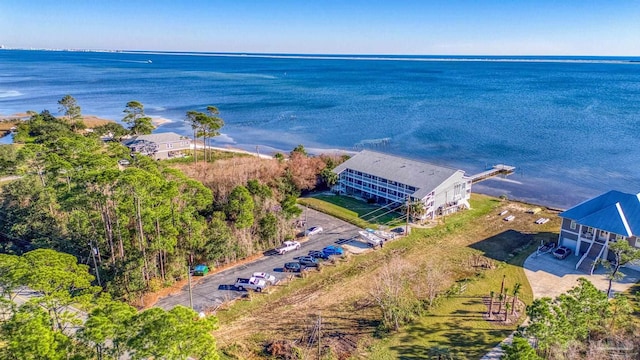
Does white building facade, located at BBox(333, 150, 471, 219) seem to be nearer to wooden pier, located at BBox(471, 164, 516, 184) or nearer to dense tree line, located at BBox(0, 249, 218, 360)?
wooden pier, located at BBox(471, 164, 516, 184)

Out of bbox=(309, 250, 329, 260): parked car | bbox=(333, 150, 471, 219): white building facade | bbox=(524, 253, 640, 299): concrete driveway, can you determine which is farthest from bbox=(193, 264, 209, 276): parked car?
bbox=(524, 253, 640, 299): concrete driveway

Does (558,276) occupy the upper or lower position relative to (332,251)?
lower

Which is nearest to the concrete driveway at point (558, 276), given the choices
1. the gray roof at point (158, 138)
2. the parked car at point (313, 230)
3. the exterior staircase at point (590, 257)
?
the exterior staircase at point (590, 257)

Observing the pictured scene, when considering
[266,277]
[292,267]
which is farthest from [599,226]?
[266,277]

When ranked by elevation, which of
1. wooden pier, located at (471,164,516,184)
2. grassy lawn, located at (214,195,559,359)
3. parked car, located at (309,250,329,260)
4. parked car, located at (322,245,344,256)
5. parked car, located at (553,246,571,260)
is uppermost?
wooden pier, located at (471,164,516,184)

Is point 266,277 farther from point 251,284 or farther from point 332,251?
point 332,251

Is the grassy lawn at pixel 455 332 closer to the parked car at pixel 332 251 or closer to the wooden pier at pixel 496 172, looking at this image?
the parked car at pixel 332 251
